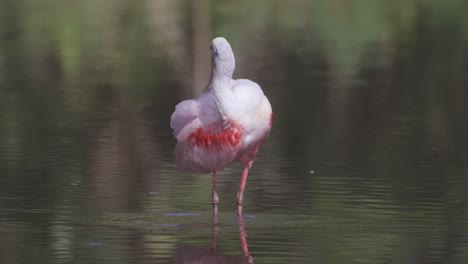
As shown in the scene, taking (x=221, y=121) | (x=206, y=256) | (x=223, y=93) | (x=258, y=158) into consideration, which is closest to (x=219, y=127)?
(x=221, y=121)

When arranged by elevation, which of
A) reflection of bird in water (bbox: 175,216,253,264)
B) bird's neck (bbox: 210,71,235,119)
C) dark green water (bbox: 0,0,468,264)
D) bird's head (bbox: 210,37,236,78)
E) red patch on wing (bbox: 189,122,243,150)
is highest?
bird's head (bbox: 210,37,236,78)

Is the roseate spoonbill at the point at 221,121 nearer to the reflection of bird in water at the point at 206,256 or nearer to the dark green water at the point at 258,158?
the dark green water at the point at 258,158

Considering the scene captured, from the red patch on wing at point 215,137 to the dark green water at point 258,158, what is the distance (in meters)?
0.57

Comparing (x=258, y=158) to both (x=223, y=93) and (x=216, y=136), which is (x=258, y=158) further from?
(x=223, y=93)

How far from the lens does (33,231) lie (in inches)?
452

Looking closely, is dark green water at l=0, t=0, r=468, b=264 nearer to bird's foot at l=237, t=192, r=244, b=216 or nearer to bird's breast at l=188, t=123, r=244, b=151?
bird's foot at l=237, t=192, r=244, b=216

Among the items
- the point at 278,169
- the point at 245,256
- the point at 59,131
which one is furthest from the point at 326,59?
the point at 245,256

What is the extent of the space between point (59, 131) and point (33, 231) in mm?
6444

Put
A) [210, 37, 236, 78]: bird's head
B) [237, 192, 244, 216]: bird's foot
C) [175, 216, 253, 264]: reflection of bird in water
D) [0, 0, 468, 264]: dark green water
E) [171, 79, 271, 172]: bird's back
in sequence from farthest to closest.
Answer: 1. [237, 192, 244, 216]: bird's foot
2. [171, 79, 271, 172]: bird's back
3. [210, 37, 236, 78]: bird's head
4. [0, 0, 468, 264]: dark green water
5. [175, 216, 253, 264]: reflection of bird in water

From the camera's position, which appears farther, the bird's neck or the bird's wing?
the bird's wing

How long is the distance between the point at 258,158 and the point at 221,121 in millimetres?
3641

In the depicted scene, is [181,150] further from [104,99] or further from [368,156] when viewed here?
[104,99]

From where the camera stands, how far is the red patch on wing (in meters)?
12.1

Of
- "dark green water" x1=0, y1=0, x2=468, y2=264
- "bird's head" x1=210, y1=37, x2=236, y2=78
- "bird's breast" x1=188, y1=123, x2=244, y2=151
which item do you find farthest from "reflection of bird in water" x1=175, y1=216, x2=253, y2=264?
"bird's head" x1=210, y1=37, x2=236, y2=78
